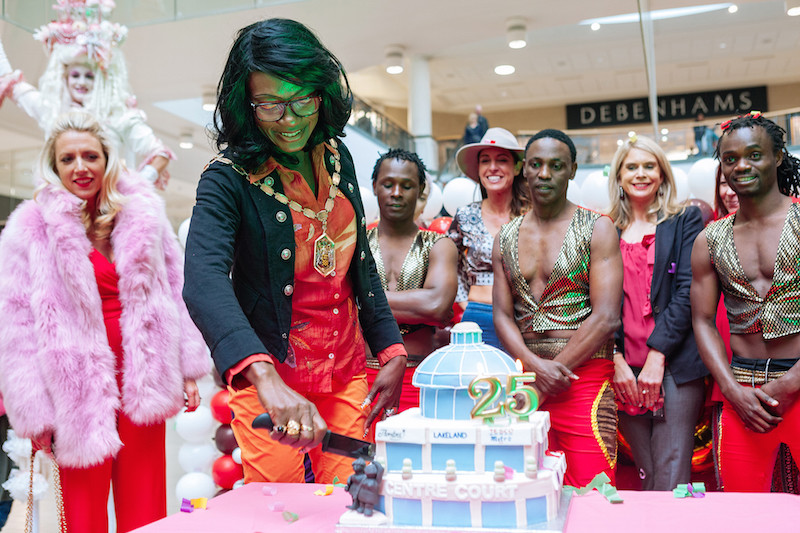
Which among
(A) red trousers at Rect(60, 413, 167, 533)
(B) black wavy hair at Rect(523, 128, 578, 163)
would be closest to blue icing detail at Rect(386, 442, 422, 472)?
(A) red trousers at Rect(60, 413, 167, 533)

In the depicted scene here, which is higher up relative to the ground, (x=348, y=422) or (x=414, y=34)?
(x=414, y=34)

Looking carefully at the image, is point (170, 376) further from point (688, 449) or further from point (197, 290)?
point (688, 449)

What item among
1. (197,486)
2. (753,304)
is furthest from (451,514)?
(197,486)

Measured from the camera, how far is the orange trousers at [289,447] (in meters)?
1.94

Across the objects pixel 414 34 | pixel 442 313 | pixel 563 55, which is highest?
pixel 563 55

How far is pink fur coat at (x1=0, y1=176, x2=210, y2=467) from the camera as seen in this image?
2773mm

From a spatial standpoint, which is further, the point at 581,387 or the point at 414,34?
the point at 414,34

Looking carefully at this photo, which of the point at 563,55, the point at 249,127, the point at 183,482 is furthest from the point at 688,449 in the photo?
the point at 563,55

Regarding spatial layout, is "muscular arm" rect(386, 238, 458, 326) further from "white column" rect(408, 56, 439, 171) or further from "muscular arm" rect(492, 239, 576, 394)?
"white column" rect(408, 56, 439, 171)

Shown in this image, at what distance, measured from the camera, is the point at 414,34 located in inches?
412

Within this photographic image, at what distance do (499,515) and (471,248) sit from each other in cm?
233

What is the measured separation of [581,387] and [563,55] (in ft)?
52.3

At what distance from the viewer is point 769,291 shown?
2.81m

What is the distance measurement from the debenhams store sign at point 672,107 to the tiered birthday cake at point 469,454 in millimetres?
21483
